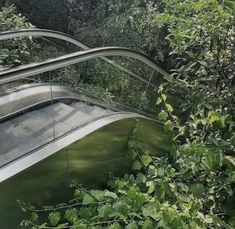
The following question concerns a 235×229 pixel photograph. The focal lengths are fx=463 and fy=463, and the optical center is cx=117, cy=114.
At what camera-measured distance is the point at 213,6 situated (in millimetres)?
3109

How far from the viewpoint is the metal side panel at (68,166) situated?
3.22 meters

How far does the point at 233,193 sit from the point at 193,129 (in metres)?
0.58

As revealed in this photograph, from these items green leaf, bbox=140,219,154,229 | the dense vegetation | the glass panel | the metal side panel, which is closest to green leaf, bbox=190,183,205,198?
the dense vegetation

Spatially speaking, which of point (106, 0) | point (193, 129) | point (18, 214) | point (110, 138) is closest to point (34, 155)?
point (18, 214)

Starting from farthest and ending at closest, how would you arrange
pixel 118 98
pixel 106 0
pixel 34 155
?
pixel 106 0 → pixel 118 98 → pixel 34 155

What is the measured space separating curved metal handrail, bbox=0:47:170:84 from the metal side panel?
23.7 inches

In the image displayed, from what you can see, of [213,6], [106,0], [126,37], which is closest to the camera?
[213,6]

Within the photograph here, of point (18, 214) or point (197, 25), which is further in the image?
point (197, 25)

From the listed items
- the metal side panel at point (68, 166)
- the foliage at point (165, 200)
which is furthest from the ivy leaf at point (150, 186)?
the metal side panel at point (68, 166)

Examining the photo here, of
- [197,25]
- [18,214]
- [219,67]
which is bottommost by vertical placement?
[18,214]

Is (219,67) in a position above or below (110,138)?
above

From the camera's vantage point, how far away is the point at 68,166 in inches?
146

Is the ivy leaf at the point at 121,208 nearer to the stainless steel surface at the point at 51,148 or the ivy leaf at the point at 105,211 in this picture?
the ivy leaf at the point at 105,211

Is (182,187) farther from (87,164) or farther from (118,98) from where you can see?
(118,98)
